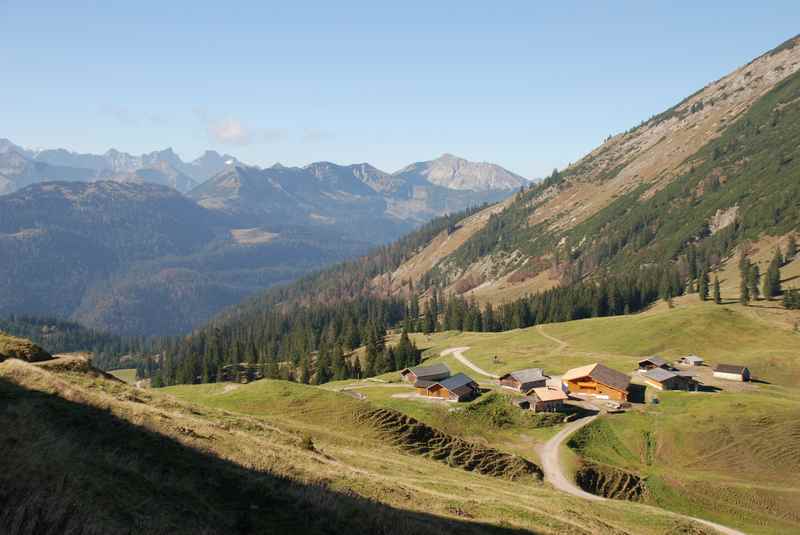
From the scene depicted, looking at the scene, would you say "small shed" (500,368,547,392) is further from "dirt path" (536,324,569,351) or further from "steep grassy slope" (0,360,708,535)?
"steep grassy slope" (0,360,708,535)

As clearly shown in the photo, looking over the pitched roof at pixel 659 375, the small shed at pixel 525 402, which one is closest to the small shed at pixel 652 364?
the pitched roof at pixel 659 375

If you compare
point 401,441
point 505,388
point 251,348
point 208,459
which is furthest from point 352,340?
point 208,459

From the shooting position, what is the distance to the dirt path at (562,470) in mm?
58219

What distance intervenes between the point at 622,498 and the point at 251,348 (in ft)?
451

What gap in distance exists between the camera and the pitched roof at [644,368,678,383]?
4194 inches

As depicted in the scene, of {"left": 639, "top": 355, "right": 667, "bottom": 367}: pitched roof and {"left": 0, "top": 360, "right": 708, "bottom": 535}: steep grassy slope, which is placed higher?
{"left": 0, "top": 360, "right": 708, "bottom": 535}: steep grassy slope

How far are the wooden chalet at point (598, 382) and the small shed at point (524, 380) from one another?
5.32 metres

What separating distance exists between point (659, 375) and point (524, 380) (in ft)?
85.9

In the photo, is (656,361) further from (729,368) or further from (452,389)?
(452,389)

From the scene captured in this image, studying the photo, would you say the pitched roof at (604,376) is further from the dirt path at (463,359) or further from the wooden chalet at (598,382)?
the dirt path at (463,359)

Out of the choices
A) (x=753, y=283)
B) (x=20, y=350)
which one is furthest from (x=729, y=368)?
(x=20, y=350)

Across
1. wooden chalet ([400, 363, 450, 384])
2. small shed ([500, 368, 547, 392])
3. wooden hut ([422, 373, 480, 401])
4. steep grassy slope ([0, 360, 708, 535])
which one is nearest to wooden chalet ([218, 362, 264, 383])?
wooden chalet ([400, 363, 450, 384])

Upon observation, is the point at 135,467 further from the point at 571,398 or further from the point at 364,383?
the point at 364,383

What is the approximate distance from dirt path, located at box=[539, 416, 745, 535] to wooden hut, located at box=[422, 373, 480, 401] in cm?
1916
